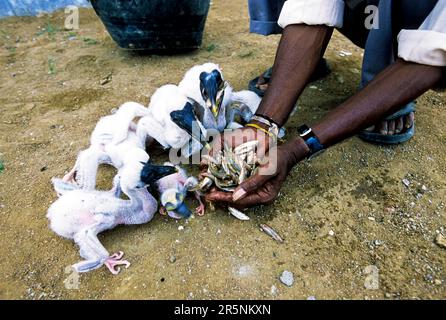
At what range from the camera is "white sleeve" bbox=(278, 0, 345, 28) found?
5.08ft

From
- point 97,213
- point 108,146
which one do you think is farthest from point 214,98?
point 97,213

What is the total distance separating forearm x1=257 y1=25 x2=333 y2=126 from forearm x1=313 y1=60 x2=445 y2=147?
21cm

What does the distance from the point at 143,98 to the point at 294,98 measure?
1.07 metres

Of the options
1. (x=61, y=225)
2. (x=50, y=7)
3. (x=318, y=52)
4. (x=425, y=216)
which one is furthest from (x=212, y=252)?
(x=50, y=7)

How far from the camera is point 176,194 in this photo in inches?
54.2

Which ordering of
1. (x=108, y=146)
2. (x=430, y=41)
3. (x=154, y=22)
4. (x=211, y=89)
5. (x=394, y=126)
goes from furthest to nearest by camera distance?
(x=154, y=22), (x=394, y=126), (x=108, y=146), (x=211, y=89), (x=430, y=41)

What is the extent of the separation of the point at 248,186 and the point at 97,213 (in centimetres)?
58

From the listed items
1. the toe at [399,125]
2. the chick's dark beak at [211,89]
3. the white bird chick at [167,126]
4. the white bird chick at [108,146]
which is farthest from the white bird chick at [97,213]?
the toe at [399,125]

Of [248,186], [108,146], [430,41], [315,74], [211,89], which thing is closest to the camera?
[430,41]

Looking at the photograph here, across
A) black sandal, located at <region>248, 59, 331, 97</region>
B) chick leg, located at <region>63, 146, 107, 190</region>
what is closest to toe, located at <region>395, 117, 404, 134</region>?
black sandal, located at <region>248, 59, 331, 97</region>

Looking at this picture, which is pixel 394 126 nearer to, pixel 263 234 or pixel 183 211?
pixel 263 234

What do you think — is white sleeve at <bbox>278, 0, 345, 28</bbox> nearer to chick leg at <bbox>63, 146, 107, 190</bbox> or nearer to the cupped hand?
the cupped hand

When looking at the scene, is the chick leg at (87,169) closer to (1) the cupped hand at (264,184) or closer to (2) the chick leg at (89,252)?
(2) the chick leg at (89,252)

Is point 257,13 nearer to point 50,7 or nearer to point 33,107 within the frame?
point 33,107
